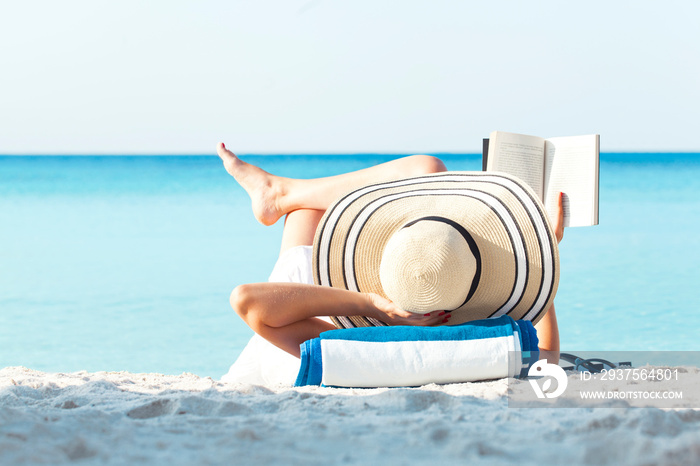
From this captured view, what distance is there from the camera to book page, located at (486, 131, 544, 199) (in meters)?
2.97

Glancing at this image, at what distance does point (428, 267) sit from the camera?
2.13 metres

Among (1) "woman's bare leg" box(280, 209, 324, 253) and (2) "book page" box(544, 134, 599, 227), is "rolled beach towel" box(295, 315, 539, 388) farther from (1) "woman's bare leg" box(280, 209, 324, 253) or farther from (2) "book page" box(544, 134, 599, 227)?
(1) "woman's bare leg" box(280, 209, 324, 253)

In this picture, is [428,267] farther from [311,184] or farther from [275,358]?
[311,184]

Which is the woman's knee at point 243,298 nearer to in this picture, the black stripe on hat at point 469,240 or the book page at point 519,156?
the black stripe on hat at point 469,240

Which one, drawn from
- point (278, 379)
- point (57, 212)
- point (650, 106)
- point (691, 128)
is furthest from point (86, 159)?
point (278, 379)

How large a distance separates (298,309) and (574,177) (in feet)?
4.95

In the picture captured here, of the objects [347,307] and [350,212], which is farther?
[350,212]

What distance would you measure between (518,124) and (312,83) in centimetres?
776

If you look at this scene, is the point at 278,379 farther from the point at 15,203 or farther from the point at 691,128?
the point at 691,128

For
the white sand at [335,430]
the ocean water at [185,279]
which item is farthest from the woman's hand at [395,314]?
the ocean water at [185,279]

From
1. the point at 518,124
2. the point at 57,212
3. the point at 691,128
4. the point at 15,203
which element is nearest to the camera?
the point at 57,212

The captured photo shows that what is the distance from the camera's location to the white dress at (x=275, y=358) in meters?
2.59

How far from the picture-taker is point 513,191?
2.37 meters

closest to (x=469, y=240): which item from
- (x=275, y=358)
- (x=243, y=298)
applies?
Result: (x=243, y=298)
